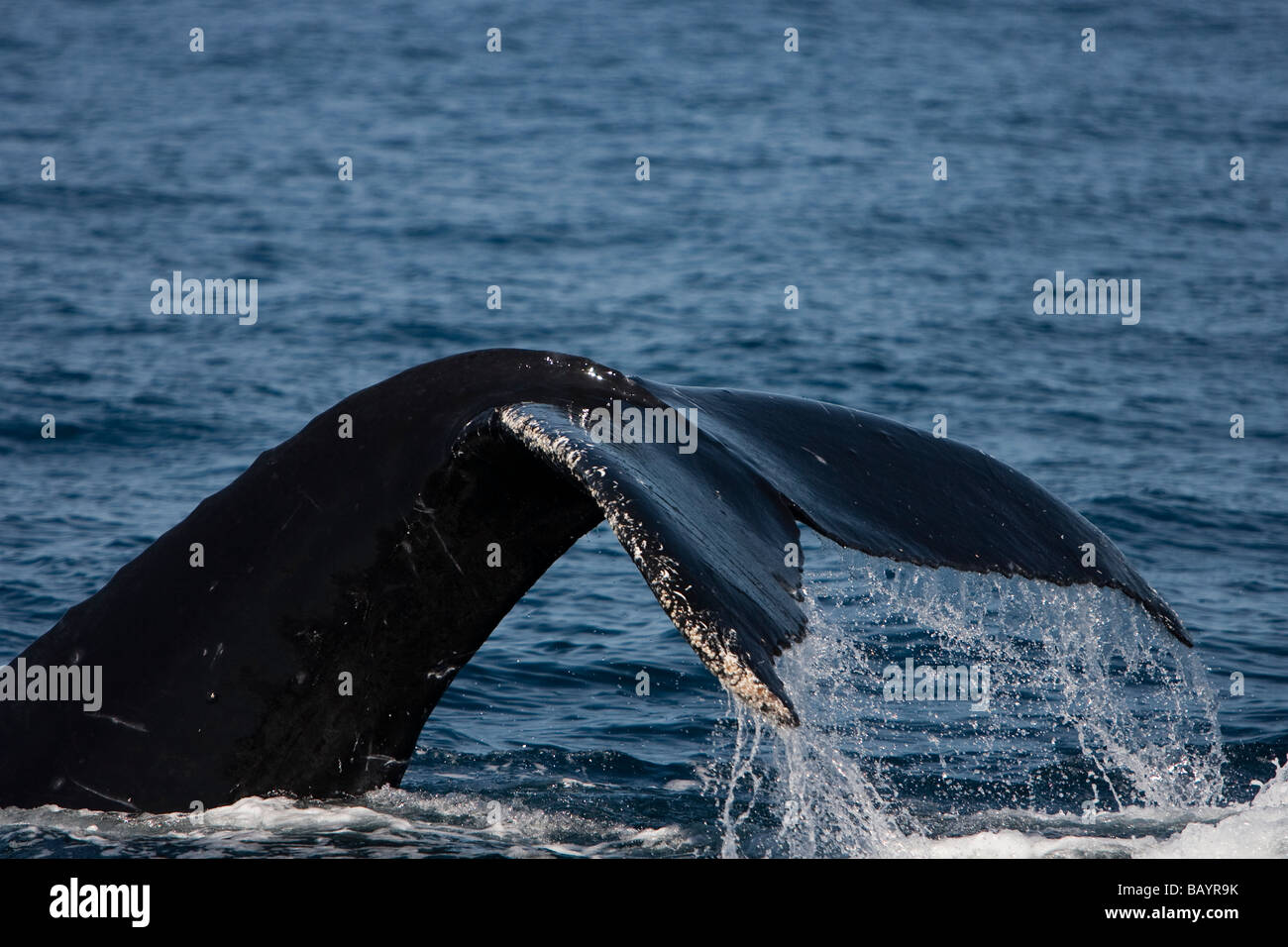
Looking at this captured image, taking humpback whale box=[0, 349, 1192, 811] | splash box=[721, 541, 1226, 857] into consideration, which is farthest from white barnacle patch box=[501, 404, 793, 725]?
splash box=[721, 541, 1226, 857]

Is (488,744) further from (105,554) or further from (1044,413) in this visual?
(1044,413)

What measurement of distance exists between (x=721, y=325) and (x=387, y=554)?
49.5 ft

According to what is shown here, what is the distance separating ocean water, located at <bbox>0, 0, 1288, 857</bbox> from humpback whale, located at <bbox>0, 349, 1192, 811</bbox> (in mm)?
253

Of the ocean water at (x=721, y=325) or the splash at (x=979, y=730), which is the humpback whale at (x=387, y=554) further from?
the splash at (x=979, y=730)

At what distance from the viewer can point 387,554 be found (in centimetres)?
458

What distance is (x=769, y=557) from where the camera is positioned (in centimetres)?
400

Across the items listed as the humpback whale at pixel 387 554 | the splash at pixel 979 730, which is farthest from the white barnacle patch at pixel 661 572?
the splash at pixel 979 730

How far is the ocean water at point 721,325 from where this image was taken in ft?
21.5

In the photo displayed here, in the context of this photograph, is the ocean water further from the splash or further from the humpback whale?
the humpback whale

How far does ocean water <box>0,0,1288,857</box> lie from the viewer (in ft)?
21.5

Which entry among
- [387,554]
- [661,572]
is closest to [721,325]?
[387,554]

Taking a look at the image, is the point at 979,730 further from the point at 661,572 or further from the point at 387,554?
the point at 661,572

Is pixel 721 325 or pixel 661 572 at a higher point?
pixel 721 325

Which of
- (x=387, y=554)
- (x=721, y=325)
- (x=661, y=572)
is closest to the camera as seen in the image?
(x=661, y=572)
